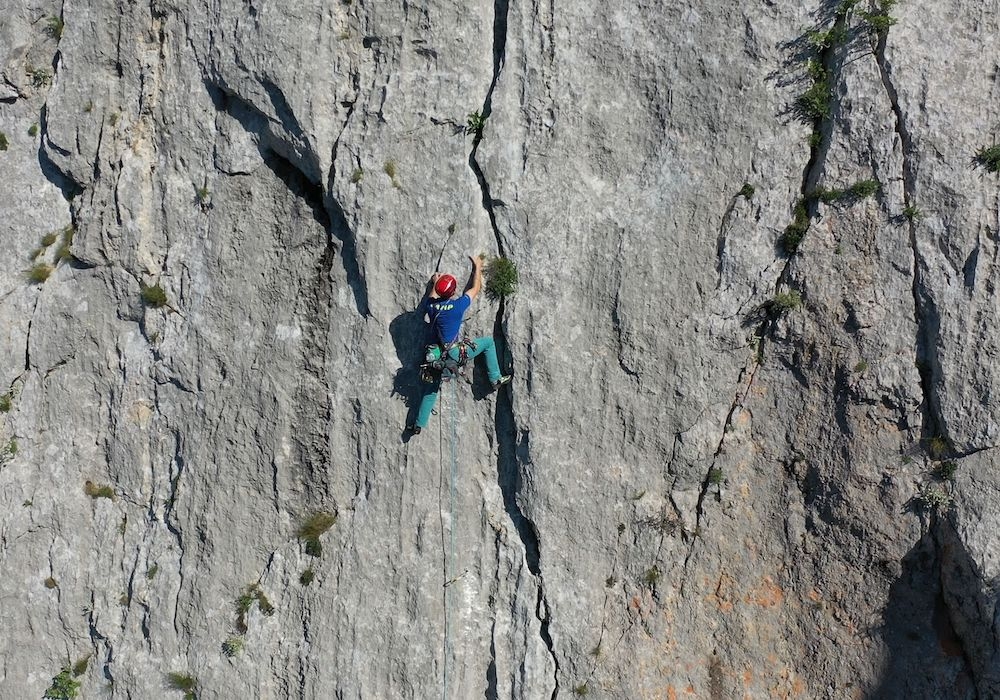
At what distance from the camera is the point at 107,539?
10.1 m

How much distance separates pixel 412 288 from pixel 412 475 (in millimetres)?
2335

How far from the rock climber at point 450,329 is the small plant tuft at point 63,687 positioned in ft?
18.6

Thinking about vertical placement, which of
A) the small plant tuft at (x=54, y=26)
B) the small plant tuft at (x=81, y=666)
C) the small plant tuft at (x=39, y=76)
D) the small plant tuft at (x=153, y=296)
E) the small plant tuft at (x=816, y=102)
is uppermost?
the small plant tuft at (x=54, y=26)

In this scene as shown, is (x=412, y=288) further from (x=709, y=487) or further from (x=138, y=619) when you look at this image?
(x=138, y=619)

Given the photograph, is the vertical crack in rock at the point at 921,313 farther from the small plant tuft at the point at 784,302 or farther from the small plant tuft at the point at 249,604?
the small plant tuft at the point at 249,604

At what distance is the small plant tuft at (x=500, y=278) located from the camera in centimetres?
918

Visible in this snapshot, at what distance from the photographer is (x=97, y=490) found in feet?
33.2

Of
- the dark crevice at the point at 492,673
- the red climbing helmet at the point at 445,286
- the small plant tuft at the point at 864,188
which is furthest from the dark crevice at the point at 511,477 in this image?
the small plant tuft at the point at 864,188

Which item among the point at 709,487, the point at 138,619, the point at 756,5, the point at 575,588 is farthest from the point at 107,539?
the point at 756,5

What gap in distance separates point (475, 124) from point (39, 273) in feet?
20.7

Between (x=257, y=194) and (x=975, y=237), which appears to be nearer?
(x=975, y=237)

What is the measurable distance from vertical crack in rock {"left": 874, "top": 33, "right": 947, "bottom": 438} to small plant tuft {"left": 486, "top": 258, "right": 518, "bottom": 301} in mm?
4592

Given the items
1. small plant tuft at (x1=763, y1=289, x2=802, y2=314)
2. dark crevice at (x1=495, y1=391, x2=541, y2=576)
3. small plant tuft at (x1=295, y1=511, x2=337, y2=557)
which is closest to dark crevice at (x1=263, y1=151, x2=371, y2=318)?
dark crevice at (x1=495, y1=391, x2=541, y2=576)

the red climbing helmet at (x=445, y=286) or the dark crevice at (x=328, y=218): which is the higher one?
Answer: the dark crevice at (x=328, y=218)
